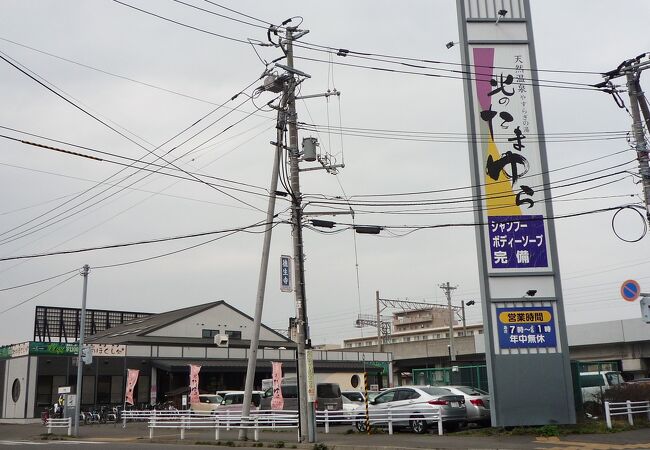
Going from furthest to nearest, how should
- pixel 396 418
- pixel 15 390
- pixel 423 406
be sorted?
pixel 15 390 → pixel 396 418 → pixel 423 406

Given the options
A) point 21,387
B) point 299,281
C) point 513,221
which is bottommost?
point 21,387

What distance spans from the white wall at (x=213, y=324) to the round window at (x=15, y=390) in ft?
29.4

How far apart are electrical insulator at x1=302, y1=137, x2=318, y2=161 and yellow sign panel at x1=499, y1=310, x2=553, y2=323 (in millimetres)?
7283

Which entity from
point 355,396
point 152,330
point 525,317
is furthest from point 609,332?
point 525,317

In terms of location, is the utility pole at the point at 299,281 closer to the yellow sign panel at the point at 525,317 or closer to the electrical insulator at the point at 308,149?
the electrical insulator at the point at 308,149

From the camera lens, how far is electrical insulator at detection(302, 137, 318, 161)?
20.4m

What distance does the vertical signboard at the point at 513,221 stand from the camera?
18703 millimetres

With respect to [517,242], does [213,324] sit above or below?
above

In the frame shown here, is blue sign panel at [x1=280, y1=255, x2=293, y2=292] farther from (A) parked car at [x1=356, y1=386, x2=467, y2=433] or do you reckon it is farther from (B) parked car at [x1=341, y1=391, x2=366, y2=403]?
(B) parked car at [x1=341, y1=391, x2=366, y2=403]

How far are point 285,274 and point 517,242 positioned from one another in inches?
282

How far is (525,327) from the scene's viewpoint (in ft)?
62.8

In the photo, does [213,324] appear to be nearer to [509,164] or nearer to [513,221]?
[513,221]

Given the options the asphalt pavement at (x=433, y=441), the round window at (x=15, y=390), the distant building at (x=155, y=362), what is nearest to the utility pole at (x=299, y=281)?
the asphalt pavement at (x=433, y=441)

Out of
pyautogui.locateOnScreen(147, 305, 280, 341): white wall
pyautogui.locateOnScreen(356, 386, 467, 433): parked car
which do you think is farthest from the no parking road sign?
pyautogui.locateOnScreen(147, 305, 280, 341): white wall
